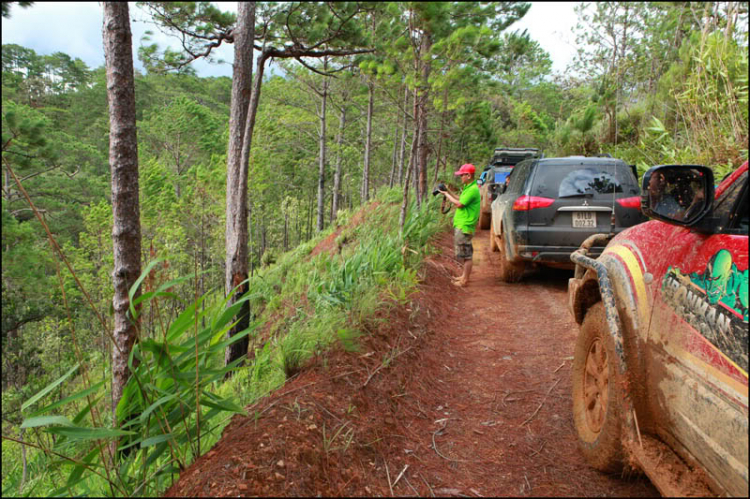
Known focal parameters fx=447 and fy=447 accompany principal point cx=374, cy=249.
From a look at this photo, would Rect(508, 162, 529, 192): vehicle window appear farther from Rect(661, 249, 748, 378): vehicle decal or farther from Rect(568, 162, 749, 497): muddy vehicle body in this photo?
Rect(661, 249, 748, 378): vehicle decal

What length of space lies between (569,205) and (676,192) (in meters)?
4.03

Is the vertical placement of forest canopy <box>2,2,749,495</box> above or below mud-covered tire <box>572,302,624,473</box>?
above

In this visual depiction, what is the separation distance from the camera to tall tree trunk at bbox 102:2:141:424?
144 inches

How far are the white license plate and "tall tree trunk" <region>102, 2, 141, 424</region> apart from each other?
5.19 meters

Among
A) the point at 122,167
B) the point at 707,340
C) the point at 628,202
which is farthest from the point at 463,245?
the point at 707,340

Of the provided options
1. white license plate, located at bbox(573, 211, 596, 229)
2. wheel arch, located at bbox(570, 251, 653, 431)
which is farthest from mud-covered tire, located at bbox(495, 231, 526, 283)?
wheel arch, located at bbox(570, 251, 653, 431)

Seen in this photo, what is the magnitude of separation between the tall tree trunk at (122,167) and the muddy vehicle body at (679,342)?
358cm

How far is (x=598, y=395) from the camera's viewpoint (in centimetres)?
274

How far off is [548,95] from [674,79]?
34.9m

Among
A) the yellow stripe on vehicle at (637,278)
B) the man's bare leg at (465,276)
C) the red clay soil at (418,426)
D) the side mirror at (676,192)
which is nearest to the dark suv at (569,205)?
the man's bare leg at (465,276)

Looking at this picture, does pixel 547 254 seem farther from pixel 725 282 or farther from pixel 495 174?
pixel 495 174

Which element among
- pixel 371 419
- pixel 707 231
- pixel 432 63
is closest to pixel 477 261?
pixel 432 63

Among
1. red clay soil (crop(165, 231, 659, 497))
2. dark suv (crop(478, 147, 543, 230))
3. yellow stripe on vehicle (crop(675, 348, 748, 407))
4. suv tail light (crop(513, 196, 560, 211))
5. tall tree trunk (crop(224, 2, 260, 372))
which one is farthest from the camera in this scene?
dark suv (crop(478, 147, 543, 230))

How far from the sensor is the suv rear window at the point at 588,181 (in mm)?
5926
